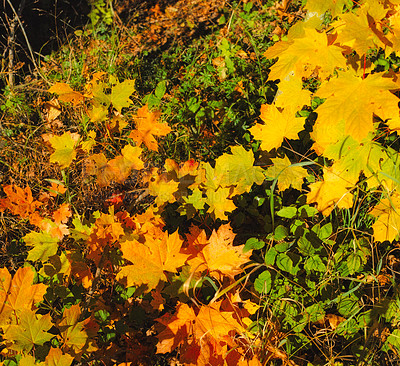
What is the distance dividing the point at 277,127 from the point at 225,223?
0.72m

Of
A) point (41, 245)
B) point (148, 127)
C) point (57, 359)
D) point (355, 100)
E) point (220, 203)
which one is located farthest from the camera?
point (148, 127)

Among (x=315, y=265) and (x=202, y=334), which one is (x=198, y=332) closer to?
(x=202, y=334)

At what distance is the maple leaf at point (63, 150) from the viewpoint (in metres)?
1.99

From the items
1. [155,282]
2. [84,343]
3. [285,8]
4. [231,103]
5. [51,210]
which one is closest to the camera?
[84,343]

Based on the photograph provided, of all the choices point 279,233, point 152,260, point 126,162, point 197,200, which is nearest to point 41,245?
point 126,162

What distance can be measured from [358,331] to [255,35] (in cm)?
279

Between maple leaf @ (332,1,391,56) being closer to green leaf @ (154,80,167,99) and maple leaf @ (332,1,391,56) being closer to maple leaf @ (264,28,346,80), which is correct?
maple leaf @ (264,28,346,80)

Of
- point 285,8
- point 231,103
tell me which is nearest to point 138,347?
point 231,103

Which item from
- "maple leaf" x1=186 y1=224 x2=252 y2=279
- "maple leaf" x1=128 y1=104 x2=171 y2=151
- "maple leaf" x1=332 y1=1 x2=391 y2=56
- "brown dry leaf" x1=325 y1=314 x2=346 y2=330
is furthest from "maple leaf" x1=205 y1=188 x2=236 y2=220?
"maple leaf" x1=332 y1=1 x2=391 y2=56

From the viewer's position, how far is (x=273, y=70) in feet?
5.52

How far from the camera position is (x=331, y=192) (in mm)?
1840

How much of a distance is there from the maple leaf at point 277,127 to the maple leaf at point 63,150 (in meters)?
1.13

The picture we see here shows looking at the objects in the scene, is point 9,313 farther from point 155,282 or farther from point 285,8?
point 285,8

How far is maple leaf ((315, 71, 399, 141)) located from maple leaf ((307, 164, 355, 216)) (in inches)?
18.0
